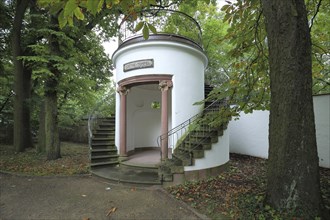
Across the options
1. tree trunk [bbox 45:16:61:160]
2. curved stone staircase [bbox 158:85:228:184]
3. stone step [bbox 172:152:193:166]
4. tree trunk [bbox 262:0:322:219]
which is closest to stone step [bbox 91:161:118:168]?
tree trunk [bbox 45:16:61:160]

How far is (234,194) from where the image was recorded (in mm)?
4883

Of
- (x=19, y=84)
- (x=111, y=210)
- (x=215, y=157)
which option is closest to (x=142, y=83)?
(x=215, y=157)

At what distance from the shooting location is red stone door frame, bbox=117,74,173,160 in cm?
757

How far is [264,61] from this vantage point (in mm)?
4707

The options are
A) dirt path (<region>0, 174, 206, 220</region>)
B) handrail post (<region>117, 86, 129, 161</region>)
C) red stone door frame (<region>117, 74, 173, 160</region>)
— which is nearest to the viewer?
dirt path (<region>0, 174, 206, 220</region>)

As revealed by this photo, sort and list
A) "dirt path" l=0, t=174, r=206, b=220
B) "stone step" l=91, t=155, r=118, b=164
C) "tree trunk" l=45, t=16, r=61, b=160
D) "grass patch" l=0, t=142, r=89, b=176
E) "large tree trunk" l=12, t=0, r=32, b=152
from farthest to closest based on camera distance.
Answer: "large tree trunk" l=12, t=0, r=32, b=152 < "tree trunk" l=45, t=16, r=61, b=160 < "stone step" l=91, t=155, r=118, b=164 < "grass patch" l=0, t=142, r=89, b=176 < "dirt path" l=0, t=174, r=206, b=220

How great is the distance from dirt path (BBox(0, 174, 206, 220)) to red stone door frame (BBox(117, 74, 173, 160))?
1885 millimetres

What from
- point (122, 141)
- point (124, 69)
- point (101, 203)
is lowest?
point (101, 203)

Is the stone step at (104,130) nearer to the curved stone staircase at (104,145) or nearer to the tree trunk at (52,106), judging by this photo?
the curved stone staircase at (104,145)

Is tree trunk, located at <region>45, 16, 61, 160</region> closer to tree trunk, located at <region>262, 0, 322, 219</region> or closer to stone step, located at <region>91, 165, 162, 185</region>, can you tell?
stone step, located at <region>91, 165, 162, 185</region>

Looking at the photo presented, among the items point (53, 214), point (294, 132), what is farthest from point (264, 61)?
point (53, 214)

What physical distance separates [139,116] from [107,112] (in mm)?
1616

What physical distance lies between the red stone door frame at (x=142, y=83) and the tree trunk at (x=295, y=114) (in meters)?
4.52

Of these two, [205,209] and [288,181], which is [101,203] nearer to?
[205,209]
